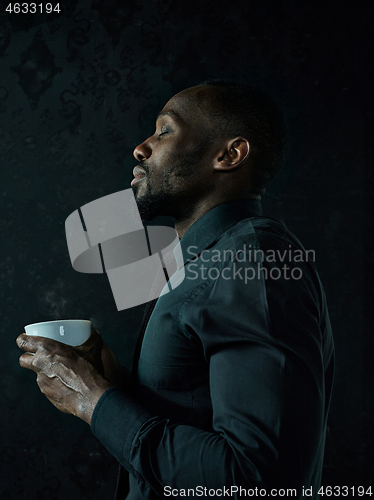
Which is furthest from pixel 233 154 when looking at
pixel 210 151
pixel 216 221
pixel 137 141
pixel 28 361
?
pixel 137 141

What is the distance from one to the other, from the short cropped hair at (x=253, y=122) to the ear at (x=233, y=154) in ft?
0.06

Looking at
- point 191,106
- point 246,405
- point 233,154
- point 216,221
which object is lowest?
point 246,405

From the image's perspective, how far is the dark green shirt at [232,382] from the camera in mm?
517

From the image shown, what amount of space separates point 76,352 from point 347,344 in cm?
117

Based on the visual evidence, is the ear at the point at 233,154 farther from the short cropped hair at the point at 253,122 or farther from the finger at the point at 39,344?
the finger at the point at 39,344

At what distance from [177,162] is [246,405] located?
0.52 metres

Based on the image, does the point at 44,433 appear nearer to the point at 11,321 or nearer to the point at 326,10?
the point at 11,321

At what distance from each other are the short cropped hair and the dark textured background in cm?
72

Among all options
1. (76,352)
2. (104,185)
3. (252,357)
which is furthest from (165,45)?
(252,357)

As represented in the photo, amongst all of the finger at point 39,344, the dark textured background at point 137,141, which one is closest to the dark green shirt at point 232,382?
the finger at point 39,344

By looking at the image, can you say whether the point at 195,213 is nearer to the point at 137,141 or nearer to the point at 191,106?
the point at 191,106

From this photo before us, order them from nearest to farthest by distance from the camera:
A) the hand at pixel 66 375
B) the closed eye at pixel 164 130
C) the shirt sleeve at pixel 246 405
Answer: the shirt sleeve at pixel 246 405 < the hand at pixel 66 375 < the closed eye at pixel 164 130

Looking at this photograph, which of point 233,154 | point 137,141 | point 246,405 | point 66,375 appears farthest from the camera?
point 137,141

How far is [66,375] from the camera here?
70cm
